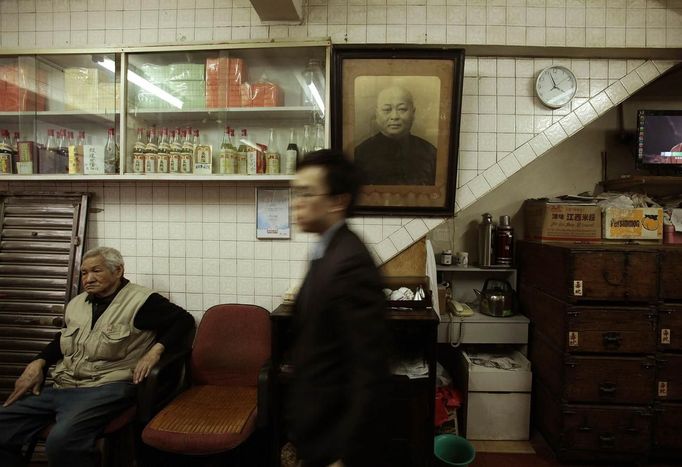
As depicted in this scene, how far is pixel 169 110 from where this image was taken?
239cm

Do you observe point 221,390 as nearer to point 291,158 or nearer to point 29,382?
point 29,382

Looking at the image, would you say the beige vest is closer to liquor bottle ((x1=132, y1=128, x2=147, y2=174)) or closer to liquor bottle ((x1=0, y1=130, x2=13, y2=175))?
liquor bottle ((x1=132, y1=128, x2=147, y2=174))

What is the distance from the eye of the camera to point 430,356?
2.08 metres

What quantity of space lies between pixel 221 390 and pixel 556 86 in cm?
284

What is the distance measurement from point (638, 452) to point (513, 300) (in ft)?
3.64

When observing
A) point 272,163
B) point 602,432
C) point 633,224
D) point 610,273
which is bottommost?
point 602,432

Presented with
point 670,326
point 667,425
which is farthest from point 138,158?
point 667,425

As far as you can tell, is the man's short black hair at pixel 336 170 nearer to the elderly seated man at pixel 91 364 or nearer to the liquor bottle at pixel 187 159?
the liquor bottle at pixel 187 159

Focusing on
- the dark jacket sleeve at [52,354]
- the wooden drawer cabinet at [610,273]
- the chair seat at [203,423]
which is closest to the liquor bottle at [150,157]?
the dark jacket sleeve at [52,354]

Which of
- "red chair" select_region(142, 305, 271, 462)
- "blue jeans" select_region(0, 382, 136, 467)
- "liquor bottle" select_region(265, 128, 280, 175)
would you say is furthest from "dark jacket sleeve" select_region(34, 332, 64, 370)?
"liquor bottle" select_region(265, 128, 280, 175)

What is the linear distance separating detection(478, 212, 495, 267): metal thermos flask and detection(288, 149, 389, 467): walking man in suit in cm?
198

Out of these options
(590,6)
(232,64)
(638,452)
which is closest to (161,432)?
(232,64)

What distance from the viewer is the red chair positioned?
179 centimetres

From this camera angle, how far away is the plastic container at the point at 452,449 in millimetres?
2222
